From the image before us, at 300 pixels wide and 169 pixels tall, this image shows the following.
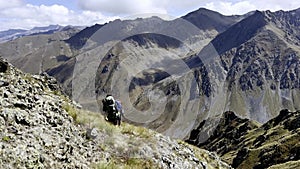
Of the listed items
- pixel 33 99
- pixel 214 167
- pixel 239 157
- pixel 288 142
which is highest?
pixel 33 99

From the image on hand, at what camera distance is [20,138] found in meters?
17.0

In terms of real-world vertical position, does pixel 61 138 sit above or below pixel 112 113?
below

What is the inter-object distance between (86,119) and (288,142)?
7286 inches

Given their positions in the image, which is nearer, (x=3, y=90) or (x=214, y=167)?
(x=3, y=90)

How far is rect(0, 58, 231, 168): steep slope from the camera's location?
16625 millimetres

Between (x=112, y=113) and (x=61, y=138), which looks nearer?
(x=61, y=138)

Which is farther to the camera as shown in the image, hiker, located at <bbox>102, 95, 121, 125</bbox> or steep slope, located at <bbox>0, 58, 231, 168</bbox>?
hiker, located at <bbox>102, 95, 121, 125</bbox>

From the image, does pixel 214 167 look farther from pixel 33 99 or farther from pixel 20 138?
pixel 20 138

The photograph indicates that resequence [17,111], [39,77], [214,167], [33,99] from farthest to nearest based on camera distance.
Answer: [214,167]
[39,77]
[33,99]
[17,111]

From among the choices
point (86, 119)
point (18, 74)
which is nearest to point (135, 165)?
point (86, 119)

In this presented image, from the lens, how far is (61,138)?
64.6ft

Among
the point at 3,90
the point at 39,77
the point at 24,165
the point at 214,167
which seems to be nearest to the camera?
the point at 24,165

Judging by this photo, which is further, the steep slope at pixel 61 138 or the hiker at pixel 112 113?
the hiker at pixel 112 113

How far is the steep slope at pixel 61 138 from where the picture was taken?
16.6m
